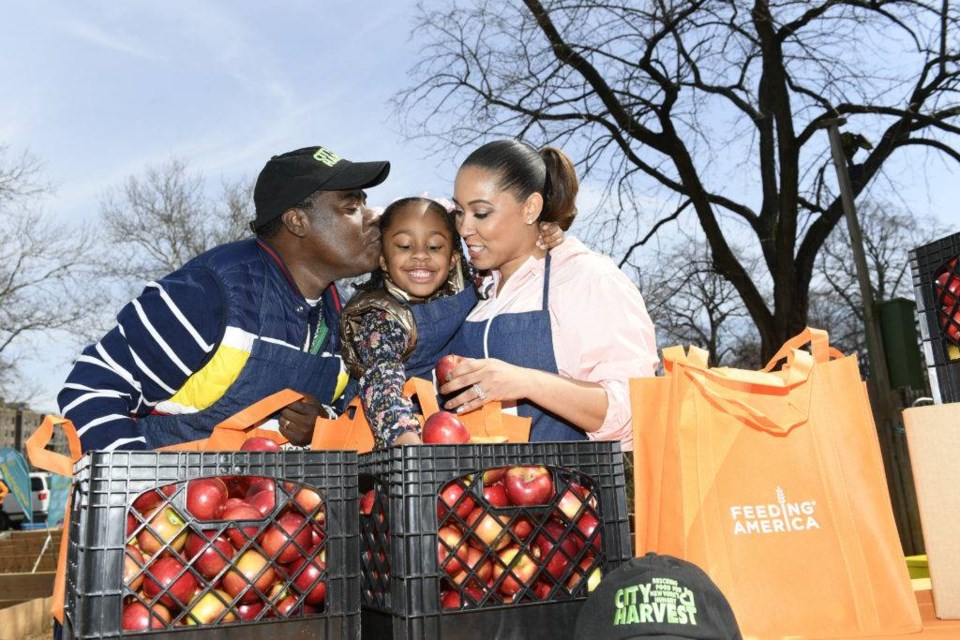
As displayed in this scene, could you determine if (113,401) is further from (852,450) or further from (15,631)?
(15,631)

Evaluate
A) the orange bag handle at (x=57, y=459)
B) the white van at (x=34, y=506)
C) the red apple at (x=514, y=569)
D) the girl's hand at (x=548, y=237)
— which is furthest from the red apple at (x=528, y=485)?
the white van at (x=34, y=506)

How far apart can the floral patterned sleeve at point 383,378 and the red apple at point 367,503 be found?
0.99ft

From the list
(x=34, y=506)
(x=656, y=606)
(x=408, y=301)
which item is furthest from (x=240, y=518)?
(x=34, y=506)

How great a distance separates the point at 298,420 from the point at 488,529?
109cm

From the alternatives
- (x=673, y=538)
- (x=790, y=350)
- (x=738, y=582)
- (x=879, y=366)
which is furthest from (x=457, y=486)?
(x=879, y=366)

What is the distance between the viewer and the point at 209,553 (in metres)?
1.61

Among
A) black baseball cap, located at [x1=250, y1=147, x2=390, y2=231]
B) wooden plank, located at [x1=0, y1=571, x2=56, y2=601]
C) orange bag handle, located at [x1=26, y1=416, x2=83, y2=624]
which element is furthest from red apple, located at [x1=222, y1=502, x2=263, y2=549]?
wooden plank, located at [x1=0, y1=571, x2=56, y2=601]

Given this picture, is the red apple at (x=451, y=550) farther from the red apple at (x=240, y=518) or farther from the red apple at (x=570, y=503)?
the red apple at (x=240, y=518)

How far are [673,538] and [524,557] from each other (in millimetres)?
370

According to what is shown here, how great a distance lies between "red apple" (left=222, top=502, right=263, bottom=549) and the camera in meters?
1.65

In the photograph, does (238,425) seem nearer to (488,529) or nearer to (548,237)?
(488,529)

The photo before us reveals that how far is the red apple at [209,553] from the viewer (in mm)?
1596

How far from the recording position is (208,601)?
5.21ft

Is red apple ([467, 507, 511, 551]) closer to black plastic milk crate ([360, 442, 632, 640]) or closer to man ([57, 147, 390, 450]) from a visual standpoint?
black plastic milk crate ([360, 442, 632, 640])
